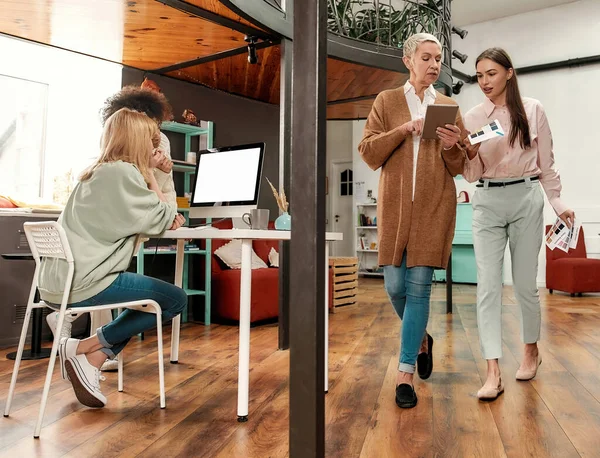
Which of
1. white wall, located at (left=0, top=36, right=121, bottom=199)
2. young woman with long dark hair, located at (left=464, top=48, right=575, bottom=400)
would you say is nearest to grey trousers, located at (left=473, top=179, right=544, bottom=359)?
young woman with long dark hair, located at (left=464, top=48, right=575, bottom=400)

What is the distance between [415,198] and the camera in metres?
2.22

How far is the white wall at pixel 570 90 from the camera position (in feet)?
25.6

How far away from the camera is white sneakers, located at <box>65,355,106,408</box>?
210 centimetres

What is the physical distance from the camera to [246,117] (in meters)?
5.61

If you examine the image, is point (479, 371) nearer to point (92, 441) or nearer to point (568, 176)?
point (92, 441)

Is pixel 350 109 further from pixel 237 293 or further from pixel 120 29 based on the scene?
pixel 120 29

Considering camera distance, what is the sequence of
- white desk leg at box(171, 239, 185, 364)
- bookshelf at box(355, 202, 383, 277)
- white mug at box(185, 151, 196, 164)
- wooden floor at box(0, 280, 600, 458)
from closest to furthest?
wooden floor at box(0, 280, 600, 458), white desk leg at box(171, 239, 185, 364), white mug at box(185, 151, 196, 164), bookshelf at box(355, 202, 383, 277)

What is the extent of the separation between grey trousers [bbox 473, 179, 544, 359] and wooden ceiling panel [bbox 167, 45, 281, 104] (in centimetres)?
233

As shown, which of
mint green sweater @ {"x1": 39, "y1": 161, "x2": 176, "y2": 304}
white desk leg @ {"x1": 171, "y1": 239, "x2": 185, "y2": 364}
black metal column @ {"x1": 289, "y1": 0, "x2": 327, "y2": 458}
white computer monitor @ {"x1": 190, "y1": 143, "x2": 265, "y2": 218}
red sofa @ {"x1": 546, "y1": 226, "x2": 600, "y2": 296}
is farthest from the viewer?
red sofa @ {"x1": 546, "y1": 226, "x2": 600, "y2": 296}

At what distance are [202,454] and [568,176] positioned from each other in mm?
7852

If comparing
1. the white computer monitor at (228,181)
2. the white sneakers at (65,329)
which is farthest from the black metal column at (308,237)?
the white computer monitor at (228,181)

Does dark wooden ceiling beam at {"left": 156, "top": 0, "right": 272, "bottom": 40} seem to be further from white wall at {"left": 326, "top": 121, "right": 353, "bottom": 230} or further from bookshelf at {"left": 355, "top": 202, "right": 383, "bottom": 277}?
white wall at {"left": 326, "top": 121, "right": 353, "bottom": 230}

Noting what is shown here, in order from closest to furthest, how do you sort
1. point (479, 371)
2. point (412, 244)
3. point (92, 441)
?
1. point (92, 441)
2. point (412, 244)
3. point (479, 371)

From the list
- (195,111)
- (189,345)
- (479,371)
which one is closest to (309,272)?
(479,371)
